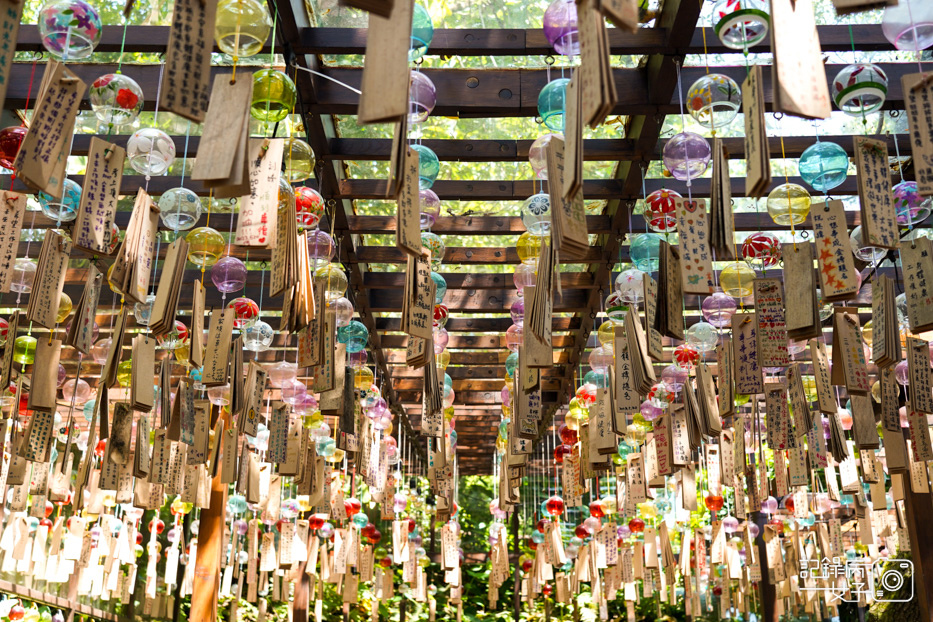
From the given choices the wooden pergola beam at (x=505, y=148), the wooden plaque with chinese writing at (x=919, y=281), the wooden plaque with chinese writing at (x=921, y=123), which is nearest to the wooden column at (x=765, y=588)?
the wooden pergola beam at (x=505, y=148)

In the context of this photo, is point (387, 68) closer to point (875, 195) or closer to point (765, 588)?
point (875, 195)

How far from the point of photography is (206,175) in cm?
120

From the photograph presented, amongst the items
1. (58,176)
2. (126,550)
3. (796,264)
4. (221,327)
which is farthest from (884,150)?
Answer: (126,550)

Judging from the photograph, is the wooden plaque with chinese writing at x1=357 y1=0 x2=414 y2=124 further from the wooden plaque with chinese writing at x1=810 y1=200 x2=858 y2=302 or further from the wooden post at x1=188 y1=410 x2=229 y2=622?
the wooden post at x1=188 y1=410 x2=229 y2=622

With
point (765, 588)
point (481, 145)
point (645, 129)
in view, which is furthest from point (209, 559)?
point (765, 588)

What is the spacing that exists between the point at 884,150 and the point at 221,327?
207 centimetres

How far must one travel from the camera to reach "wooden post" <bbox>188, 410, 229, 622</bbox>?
5.44 meters

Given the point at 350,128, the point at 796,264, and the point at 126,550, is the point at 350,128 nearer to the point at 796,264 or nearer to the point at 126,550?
the point at 796,264

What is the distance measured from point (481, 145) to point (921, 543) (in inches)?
166

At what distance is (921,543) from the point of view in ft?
18.1

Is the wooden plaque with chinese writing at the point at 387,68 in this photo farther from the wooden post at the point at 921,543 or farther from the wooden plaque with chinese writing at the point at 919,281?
the wooden post at the point at 921,543

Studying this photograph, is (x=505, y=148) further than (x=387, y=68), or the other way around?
(x=505, y=148)

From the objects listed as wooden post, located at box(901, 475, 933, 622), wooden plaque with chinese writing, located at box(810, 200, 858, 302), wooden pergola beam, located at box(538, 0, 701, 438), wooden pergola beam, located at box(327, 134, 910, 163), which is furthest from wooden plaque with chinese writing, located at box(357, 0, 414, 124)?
wooden post, located at box(901, 475, 933, 622)

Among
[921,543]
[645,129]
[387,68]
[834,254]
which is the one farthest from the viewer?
[921,543]
